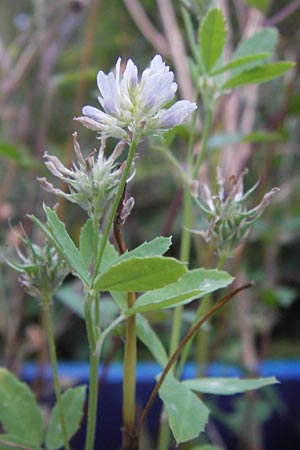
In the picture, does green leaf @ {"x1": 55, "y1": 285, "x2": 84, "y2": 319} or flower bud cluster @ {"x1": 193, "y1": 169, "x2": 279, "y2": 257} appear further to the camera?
green leaf @ {"x1": 55, "y1": 285, "x2": 84, "y2": 319}

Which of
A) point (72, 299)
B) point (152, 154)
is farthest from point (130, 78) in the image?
point (152, 154)

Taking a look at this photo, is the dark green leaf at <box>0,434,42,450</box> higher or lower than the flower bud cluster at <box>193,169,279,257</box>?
lower

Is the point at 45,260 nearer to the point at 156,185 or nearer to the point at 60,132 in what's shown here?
the point at 156,185

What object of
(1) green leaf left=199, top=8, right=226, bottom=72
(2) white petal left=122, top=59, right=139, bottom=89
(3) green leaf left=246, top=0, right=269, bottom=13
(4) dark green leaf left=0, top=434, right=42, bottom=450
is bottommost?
(4) dark green leaf left=0, top=434, right=42, bottom=450

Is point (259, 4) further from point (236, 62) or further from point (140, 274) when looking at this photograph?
point (140, 274)

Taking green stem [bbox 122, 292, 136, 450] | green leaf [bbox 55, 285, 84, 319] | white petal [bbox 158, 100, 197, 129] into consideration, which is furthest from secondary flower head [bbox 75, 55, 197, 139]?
green leaf [bbox 55, 285, 84, 319]

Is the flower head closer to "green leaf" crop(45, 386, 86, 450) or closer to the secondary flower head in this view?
the secondary flower head

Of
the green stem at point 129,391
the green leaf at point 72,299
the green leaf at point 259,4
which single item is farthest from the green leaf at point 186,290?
the green leaf at point 259,4

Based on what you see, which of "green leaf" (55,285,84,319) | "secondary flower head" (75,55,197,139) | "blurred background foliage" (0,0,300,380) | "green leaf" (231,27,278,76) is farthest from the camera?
"blurred background foliage" (0,0,300,380)
